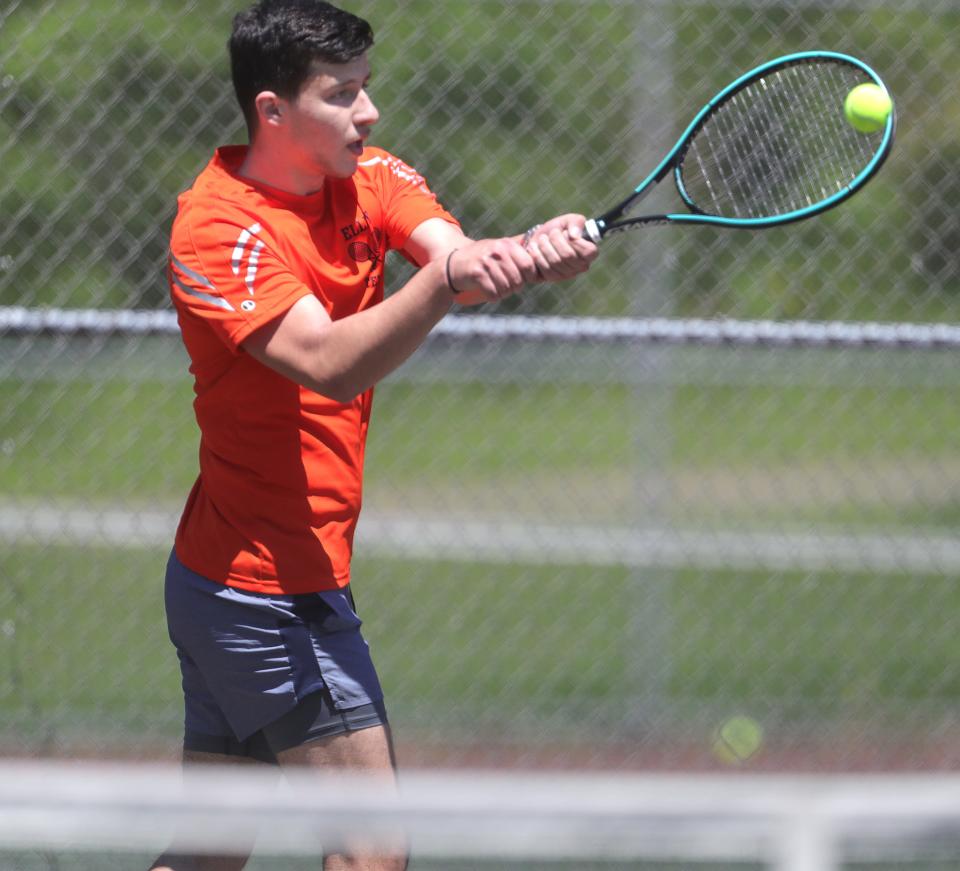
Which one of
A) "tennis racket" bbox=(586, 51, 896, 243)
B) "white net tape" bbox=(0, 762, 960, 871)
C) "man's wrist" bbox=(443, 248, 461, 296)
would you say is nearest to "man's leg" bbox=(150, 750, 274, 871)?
"man's wrist" bbox=(443, 248, 461, 296)

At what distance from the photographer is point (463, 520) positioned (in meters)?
6.08

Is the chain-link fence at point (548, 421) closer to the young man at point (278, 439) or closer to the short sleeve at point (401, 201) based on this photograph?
the short sleeve at point (401, 201)

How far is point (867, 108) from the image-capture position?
8.86 ft

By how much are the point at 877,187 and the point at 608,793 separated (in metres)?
4.55

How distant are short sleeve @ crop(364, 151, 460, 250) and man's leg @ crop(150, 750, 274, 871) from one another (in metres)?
0.93

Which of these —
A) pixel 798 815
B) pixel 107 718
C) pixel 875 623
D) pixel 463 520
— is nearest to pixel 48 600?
pixel 107 718

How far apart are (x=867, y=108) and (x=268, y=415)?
125 cm

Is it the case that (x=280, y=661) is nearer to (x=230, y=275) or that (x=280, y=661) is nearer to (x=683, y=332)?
(x=230, y=275)

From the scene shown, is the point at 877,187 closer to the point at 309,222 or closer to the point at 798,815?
the point at 309,222

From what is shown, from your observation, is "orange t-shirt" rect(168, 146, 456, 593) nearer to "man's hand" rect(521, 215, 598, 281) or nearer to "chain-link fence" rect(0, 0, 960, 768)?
"man's hand" rect(521, 215, 598, 281)

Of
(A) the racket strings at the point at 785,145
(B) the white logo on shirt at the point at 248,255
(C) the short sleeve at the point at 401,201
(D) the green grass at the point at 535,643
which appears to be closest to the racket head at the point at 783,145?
(A) the racket strings at the point at 785,145

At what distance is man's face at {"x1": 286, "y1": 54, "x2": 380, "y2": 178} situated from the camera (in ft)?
7.59

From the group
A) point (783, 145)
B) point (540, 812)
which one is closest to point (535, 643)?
point (783, 145)

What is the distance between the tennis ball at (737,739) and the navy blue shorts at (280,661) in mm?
2152
